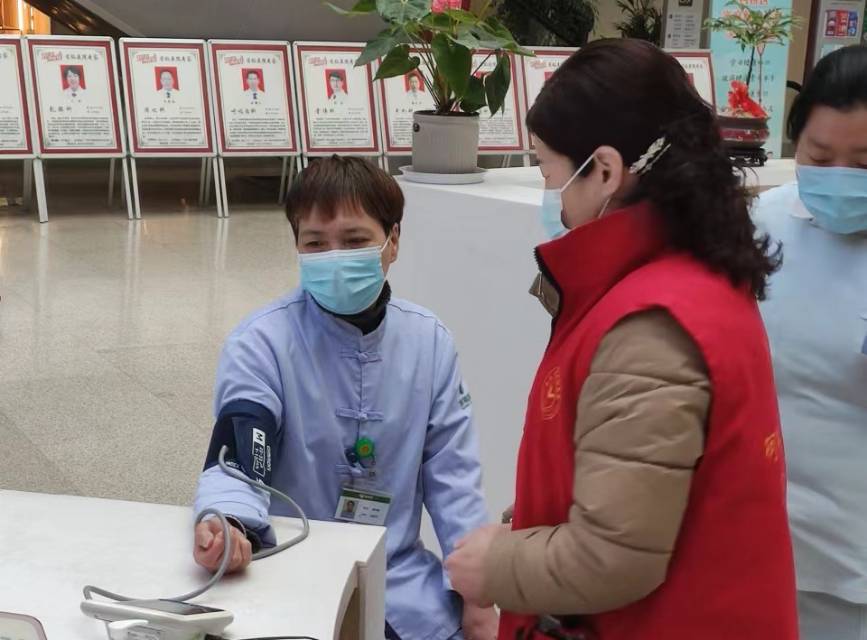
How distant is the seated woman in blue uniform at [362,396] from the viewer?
6.14 ft

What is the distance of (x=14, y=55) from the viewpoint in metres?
8.05

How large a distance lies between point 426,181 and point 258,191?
6.65m

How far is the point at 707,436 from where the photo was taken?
113 centimetres

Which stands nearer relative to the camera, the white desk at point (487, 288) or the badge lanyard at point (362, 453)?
the badge lanyard at point (362, 453)

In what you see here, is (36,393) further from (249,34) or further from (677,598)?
(249,34)

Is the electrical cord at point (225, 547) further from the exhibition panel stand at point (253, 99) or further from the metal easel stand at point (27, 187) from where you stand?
the metal easel stand at point (27, 187)

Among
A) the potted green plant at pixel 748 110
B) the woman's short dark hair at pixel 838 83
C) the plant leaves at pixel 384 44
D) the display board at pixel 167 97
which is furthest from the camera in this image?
the display board at pixel 167 97

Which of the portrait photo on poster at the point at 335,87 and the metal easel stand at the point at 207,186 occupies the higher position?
the portrait photo on poster at the point at 335,87

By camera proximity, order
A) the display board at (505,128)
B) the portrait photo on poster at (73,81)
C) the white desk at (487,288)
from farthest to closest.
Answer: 1. the display board at (505,128)
2. the portrait photo on poster at (73,81)
3. the white desk at (487,288)

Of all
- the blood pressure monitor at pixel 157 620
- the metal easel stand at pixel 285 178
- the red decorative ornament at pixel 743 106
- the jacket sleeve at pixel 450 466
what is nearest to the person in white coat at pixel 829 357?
the jacket sleeve at pixel 450 466

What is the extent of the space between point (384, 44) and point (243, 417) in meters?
1.86

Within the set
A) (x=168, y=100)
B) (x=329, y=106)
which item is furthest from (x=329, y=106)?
(x=168, y=100)

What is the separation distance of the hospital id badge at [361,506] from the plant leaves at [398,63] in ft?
5.90

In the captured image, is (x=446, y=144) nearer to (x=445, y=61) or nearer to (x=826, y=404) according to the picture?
(x=445, y=61)
